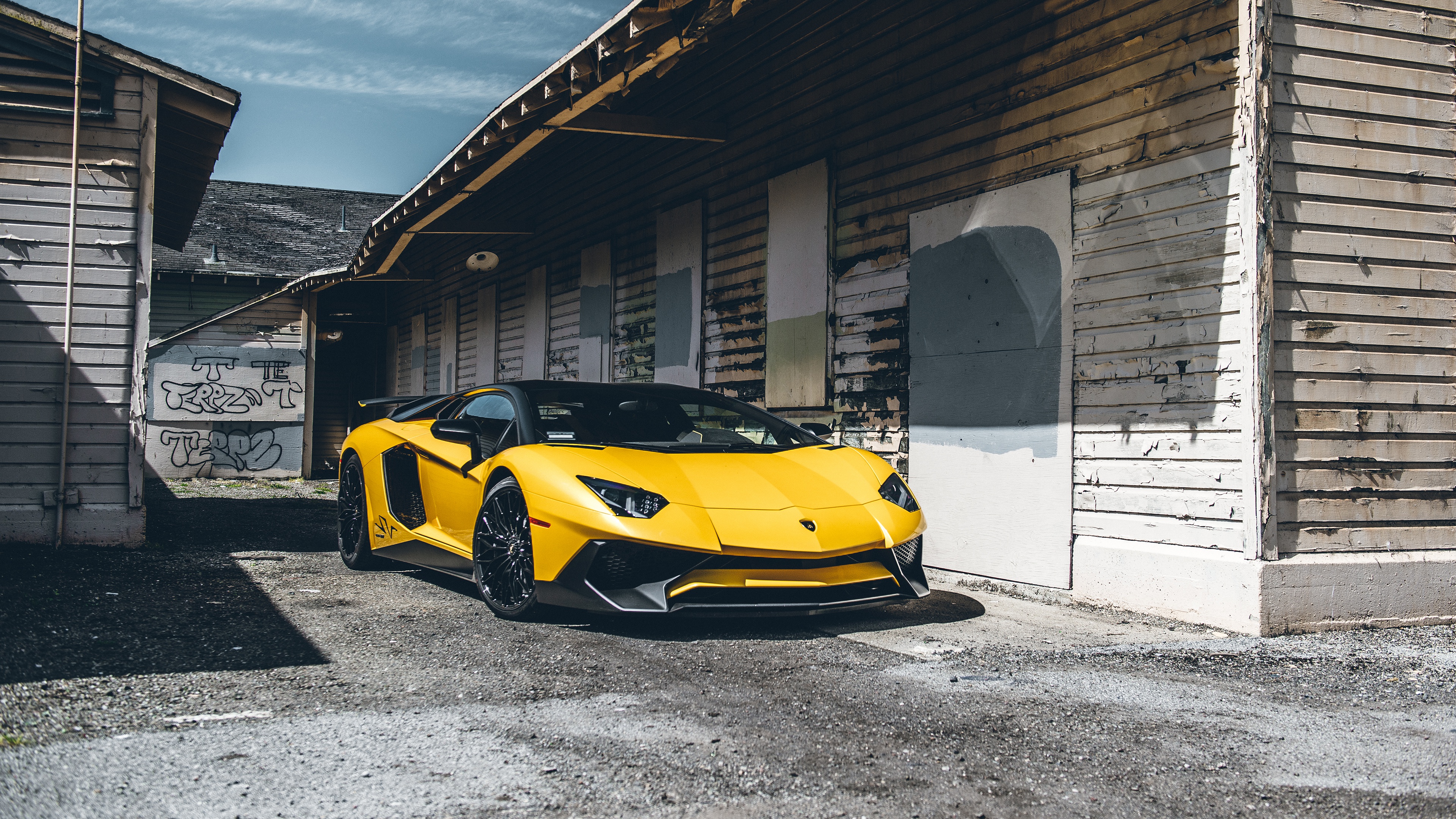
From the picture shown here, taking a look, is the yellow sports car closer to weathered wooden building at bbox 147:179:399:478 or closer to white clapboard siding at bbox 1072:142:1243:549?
white clapboard siding at bbox 1072:142:1243:549

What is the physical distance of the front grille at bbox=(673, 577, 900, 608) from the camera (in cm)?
448

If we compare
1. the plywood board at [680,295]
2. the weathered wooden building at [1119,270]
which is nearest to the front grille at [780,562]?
the weathered wooden building at [1119,270]

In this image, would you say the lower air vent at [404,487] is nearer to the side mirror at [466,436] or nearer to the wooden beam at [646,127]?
the side mirror at [466,436]

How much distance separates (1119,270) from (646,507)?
3.16m

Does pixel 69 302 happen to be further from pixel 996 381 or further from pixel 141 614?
pixel 996 381

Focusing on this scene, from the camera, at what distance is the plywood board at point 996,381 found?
20.8 feet

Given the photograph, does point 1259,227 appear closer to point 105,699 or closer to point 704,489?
point 704,489

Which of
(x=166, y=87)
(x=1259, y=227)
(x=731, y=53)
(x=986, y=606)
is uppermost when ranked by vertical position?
(x=731, y=53)

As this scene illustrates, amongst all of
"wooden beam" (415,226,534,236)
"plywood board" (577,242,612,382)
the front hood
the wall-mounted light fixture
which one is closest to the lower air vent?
the front hood

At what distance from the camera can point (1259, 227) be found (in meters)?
5.19

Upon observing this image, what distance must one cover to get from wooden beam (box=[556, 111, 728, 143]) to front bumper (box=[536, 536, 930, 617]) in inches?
197

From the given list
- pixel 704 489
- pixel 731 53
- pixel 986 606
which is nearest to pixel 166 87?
pixel 731 53

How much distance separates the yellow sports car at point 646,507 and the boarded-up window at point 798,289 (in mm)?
2517

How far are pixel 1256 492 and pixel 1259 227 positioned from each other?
1302 millimetres
